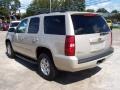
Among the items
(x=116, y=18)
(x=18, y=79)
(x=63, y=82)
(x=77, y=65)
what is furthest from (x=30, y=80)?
(x=116, y=18)

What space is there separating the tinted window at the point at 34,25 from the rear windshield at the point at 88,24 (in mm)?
1579

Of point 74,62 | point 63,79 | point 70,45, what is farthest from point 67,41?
point 63,79

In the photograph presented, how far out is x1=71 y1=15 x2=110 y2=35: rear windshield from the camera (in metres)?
6.03

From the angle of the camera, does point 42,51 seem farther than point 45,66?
Yes

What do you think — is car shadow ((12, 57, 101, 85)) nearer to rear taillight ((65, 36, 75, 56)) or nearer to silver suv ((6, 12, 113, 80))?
silver suv ((6, 12, 113, 80))

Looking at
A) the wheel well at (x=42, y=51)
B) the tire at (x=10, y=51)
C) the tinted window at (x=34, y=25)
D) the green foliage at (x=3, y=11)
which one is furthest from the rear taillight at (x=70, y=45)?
the green foliage at (x=3, y=11)

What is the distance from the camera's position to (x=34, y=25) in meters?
7.48

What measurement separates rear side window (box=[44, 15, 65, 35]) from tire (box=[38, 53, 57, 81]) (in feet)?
2.48

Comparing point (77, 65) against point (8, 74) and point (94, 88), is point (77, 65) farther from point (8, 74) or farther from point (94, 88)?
point (8, 74)

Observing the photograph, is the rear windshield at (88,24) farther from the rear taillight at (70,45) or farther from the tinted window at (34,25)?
the tinted window at (34,25)

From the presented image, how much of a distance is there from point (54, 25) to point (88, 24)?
922 millimetres

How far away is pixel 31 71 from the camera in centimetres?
781

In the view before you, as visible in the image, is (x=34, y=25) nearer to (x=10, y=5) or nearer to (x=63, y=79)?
(x=63, y=79)

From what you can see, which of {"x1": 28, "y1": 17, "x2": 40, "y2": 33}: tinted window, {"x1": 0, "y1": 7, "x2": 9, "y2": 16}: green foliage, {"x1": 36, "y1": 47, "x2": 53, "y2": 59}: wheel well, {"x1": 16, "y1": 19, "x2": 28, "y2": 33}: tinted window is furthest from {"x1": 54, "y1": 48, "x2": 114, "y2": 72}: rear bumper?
{"x1": 0, "y1": 7, "x2": 9, "y2": 16}: green foliage
